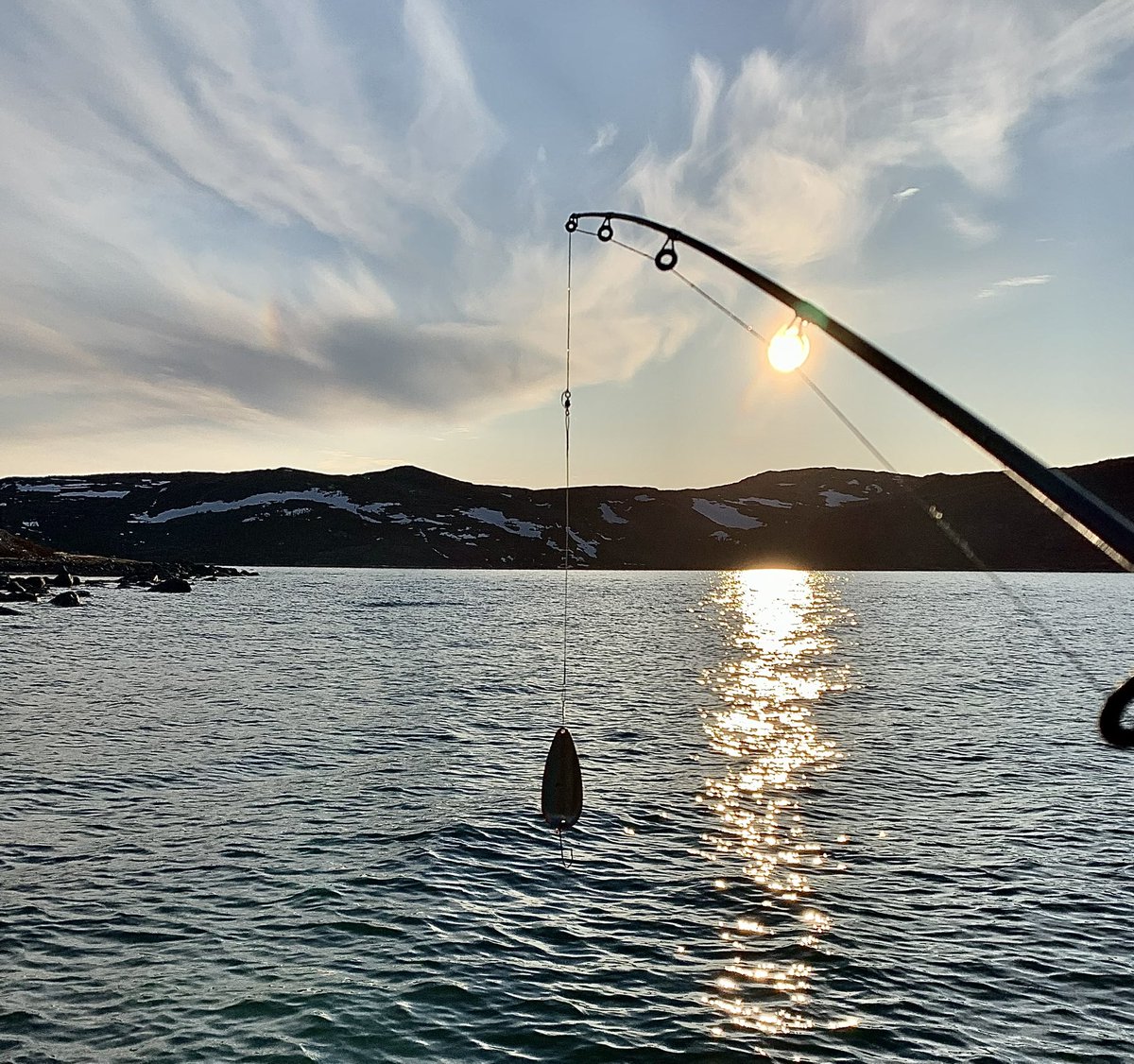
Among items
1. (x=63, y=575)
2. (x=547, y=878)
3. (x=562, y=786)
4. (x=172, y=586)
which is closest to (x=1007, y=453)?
(x=562, y=786)

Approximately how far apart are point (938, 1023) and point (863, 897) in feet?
14.6

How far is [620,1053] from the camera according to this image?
34.9ft

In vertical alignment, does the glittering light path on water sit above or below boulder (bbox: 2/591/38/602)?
below

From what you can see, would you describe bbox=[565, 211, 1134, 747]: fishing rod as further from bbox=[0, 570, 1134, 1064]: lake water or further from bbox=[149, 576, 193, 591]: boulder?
bbox=[149, 576, 193, 591]: boulder

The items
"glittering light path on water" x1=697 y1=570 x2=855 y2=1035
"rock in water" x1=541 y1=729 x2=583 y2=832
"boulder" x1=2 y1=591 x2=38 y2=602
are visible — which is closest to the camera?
"glittering light path on water" x1=697 y1=570 x2=855 y2=1035

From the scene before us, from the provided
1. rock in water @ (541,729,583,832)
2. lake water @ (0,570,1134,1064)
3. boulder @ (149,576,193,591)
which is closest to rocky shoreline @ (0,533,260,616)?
boulder @ (149,576,193,591)

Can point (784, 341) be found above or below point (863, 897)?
above

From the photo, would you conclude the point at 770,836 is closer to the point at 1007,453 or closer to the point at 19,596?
the point at 1007,453

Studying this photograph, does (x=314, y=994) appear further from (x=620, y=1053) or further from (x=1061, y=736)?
(x=1061, y=736)

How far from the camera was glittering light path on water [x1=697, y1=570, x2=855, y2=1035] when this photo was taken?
12.2 meters

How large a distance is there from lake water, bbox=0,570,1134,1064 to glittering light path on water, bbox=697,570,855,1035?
0.30 ft

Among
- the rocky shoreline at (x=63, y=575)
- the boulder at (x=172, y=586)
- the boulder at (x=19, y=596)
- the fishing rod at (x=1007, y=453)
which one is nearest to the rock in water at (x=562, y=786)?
the fishing rod at (x=1007, y=453)

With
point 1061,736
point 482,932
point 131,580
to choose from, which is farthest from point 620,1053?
point 131,580

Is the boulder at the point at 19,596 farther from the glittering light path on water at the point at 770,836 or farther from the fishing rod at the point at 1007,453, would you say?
the fishing rod at the point at 1007,453
